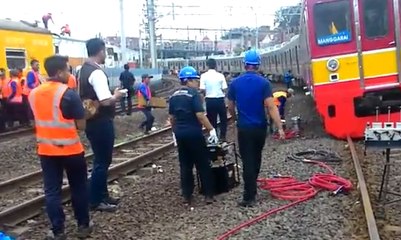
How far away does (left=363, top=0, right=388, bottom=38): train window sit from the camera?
11.5m

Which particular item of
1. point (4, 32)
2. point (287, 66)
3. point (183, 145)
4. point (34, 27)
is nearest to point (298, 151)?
point (183, 145)

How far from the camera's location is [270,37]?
321 feet

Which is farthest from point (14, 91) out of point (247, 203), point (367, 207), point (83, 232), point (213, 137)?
point (367, 207)

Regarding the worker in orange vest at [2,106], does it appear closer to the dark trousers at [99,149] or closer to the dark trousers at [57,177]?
the dark trousers at [99,149]

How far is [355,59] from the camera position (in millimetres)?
11555

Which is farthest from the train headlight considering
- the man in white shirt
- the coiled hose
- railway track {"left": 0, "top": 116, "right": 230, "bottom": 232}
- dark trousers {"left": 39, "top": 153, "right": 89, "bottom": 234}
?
dark trousers {"left": 39, "top": 153, "right": 89, "bottom": 234}

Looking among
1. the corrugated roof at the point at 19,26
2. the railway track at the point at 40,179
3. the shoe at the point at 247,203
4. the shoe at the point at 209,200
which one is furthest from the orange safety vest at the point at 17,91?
the shoe at the point at 247,203

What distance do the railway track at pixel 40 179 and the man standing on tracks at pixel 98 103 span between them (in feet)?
2.63

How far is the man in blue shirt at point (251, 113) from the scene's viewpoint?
291 inches

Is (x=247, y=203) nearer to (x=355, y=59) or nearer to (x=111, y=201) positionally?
(x=111, y=201)

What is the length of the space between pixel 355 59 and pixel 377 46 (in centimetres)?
45

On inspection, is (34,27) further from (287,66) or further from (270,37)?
(270,37)

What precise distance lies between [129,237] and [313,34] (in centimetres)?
670

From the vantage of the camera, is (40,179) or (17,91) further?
(17,91)
